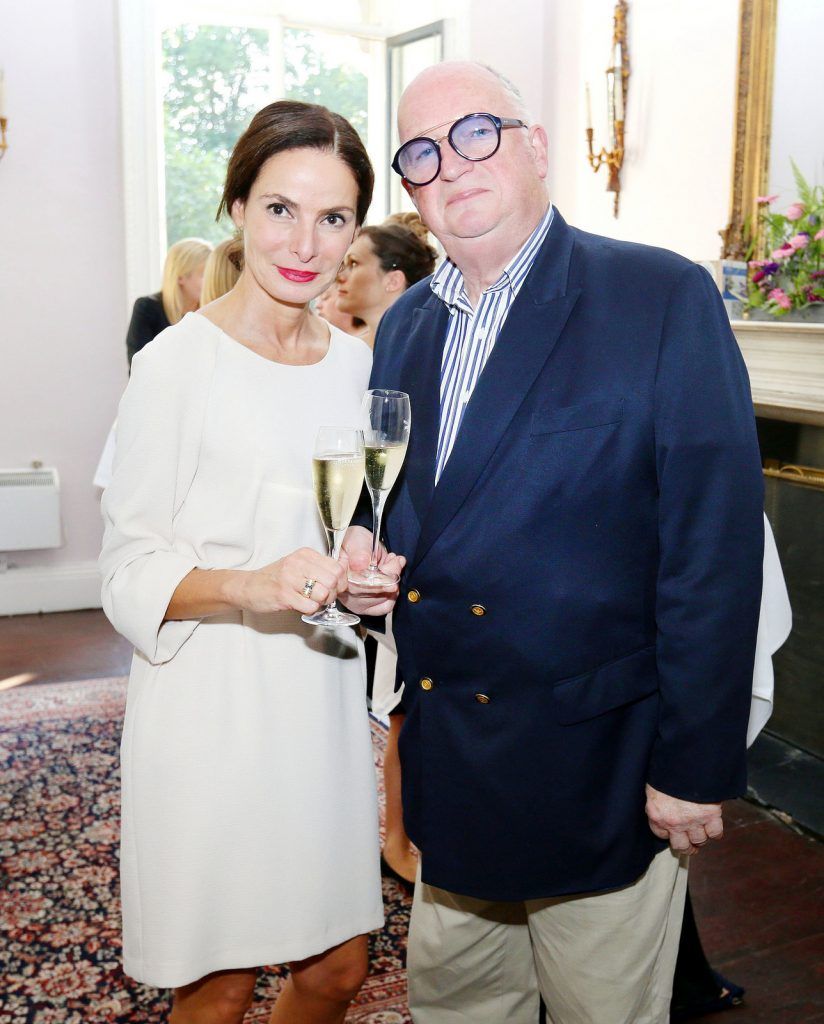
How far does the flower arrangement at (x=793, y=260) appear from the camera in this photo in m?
3.51

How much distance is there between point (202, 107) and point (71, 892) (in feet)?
15.2

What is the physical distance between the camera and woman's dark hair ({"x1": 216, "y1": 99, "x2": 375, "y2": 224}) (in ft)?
5.12

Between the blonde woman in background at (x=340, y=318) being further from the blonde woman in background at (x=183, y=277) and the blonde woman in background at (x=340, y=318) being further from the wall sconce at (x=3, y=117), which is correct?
the wall sconce at (x=3, y=117)

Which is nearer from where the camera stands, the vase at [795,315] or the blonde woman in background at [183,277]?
the vase at [795,315]

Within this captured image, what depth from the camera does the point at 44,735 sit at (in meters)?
3.90

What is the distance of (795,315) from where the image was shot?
3.63 metres

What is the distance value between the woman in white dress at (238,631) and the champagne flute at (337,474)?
0.75 feet

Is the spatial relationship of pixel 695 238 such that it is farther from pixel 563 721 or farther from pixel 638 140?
pixel 563 721

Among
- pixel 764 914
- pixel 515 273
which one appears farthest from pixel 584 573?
pixel 764 914

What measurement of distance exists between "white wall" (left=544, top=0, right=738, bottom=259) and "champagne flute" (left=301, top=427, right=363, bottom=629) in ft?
11.2

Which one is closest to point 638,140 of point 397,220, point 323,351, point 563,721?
point 397,220

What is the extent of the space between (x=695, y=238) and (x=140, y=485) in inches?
143

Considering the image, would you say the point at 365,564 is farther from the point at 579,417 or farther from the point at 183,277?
the point at 183,277

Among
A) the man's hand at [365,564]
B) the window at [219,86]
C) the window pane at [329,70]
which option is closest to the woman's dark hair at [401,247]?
the man's hand at [365,564]
